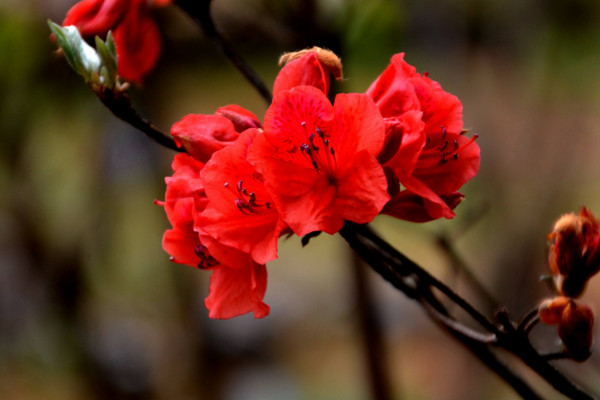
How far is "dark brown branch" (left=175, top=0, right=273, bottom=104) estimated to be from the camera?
22.7 inches

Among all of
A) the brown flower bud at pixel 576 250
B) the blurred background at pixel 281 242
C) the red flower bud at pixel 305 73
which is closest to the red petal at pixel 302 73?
the red flower bud at pixel 305 73

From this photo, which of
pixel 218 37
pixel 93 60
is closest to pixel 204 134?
pixel 93 60

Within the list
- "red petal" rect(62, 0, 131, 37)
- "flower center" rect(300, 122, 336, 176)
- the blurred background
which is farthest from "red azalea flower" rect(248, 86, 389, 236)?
the blurred background

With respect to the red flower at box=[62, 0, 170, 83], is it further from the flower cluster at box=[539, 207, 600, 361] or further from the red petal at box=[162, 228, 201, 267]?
the flower cluster at box=[539, 207, 600, 361]

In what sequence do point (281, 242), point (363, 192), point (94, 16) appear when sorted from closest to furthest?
point (363, 192)
point (94, 16)
point (281, 242)

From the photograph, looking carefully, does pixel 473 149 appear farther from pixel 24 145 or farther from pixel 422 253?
pixel 422 253

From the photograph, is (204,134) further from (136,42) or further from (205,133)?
(136,42)

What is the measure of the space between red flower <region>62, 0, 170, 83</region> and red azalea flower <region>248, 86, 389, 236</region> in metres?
0.25

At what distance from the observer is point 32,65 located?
144 cm

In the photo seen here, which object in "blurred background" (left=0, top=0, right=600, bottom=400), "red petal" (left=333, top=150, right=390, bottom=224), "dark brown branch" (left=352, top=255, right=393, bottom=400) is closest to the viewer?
"red petal" (left=333, top=150, right=390, bottom=224)

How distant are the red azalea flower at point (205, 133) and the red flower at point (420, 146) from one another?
0.37 feet

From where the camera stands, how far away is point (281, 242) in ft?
3.12

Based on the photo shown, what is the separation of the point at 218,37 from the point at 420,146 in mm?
297

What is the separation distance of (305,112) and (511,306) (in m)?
0.76
